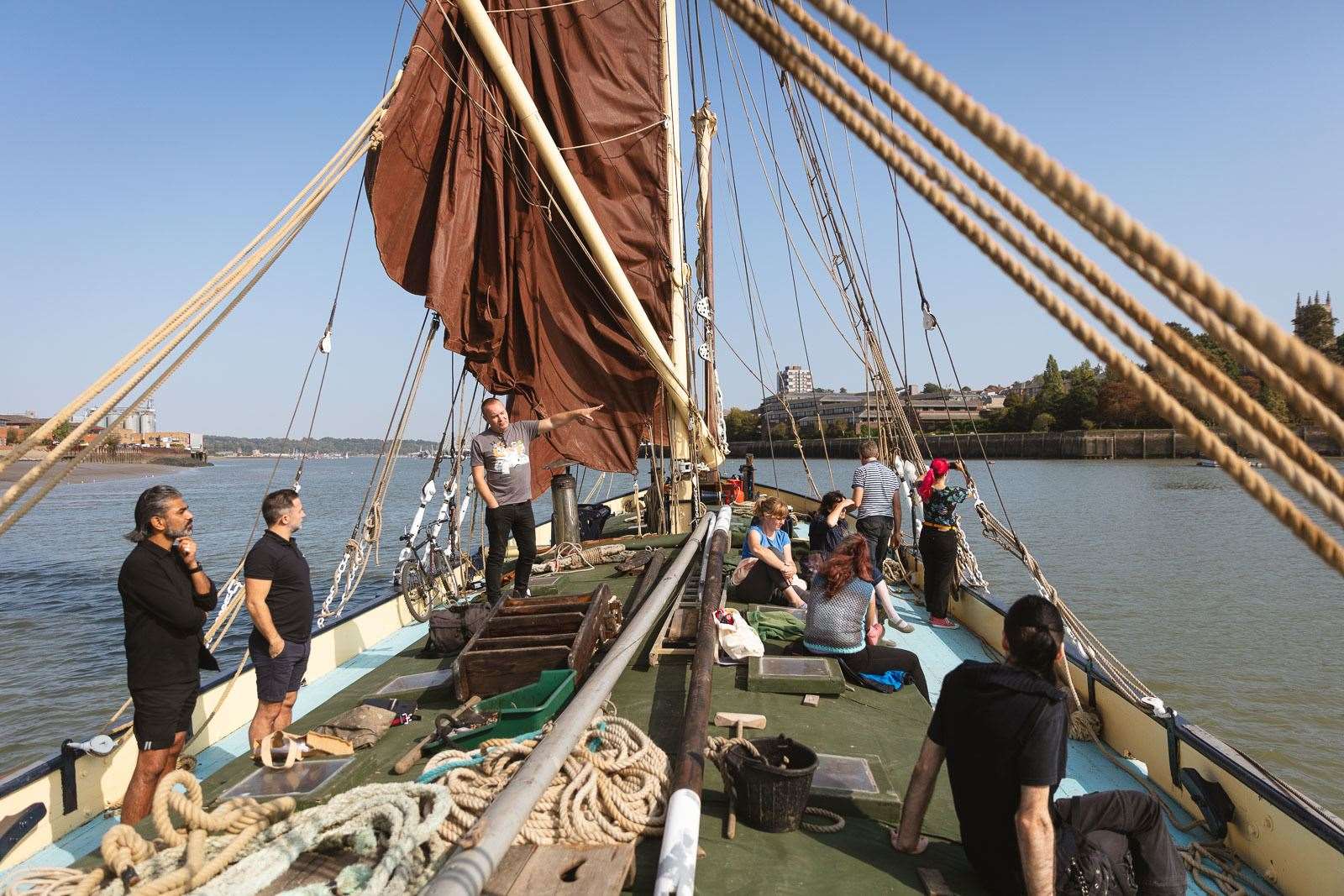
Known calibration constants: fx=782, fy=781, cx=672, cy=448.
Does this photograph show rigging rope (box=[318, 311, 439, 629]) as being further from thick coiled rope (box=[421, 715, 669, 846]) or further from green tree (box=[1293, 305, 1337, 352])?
green tree (box=[1293, 305, 1337, 352])

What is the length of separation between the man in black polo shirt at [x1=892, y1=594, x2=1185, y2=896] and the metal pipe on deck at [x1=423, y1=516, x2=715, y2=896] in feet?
4.18

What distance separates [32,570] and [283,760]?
19605 mm

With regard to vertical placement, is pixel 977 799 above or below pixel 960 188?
below

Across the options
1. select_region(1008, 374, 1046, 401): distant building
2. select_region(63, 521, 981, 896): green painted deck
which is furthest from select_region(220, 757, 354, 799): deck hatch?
select_region(1008, 374, 1046, 401): distant building

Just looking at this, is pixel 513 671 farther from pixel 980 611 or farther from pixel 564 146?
pixel 564 146

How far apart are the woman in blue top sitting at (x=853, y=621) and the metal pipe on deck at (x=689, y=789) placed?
67cm

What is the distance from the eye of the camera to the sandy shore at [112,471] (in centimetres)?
6731

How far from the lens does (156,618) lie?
10.6 ft

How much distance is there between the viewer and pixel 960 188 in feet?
4.07

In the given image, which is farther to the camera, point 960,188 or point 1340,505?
point 960,188

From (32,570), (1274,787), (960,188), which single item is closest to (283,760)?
(960,188)

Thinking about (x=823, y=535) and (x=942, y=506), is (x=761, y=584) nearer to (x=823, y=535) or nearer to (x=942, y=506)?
(x=823, y=535)

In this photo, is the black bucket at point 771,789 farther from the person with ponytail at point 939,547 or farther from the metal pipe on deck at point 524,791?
the person with ponytail at point 939,547

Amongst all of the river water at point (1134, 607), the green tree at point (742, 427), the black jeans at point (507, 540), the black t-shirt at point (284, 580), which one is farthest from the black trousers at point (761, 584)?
the green tree at point (742, 427)
